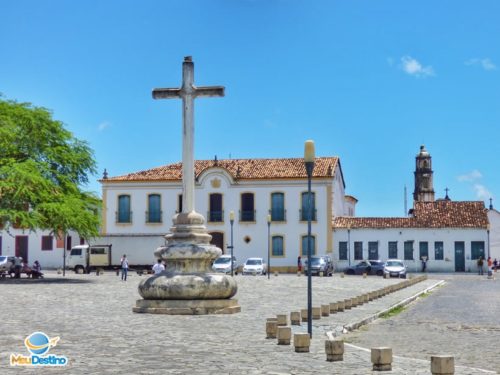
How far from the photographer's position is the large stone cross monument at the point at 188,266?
16188 millimetres

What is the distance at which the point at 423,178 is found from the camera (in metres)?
82.7

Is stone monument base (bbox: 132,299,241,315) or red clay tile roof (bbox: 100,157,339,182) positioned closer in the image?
stone monument base (bbox: 132,299,241,315)

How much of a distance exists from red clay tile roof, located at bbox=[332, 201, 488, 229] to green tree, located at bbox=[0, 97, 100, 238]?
24709mm

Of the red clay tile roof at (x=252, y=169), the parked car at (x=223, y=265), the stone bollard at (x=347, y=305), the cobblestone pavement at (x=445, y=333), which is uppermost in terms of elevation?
the red clay tile roof at (x=252, y=169)

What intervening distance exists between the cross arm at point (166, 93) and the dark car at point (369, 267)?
34.8m

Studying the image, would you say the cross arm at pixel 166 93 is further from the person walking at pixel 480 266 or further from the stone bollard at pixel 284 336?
the person walking at pixel 480 266

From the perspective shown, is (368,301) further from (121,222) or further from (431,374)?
(121,222)

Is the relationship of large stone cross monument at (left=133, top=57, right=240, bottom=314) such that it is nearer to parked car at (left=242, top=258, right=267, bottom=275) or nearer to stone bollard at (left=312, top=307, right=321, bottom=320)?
stone bollard at (left=312, top=307, right=321, bottom=320)

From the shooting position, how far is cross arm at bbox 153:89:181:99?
57.3ft

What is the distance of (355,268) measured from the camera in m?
51.3

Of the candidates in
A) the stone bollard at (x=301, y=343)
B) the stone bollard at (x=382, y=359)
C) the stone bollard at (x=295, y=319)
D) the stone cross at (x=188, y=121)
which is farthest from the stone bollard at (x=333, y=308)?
the stone bollard at (x=382, y=359)

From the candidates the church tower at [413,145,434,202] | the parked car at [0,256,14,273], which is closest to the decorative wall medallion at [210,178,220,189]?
the parked car at [0,256,14,273]

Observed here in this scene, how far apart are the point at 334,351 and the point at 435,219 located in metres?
47.7

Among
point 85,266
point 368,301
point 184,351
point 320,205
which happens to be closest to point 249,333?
point 184,351
